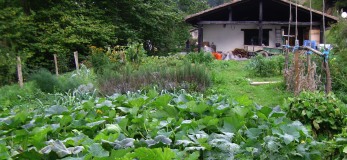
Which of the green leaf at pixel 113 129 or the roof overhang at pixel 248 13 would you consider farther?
the roof overhang at pixel 248 13

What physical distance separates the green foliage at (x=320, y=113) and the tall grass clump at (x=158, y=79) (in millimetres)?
3774

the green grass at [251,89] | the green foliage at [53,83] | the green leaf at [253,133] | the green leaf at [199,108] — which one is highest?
the green leaf at [199,108]

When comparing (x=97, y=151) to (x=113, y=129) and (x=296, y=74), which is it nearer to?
(x=113, y=129)

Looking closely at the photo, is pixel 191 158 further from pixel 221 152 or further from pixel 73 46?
pixel 73 46

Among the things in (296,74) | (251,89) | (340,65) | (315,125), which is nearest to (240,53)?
(251,89)

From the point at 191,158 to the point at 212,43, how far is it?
815 inches

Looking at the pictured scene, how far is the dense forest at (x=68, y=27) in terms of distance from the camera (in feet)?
59.7

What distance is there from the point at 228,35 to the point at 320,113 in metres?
17.6

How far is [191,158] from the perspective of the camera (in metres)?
1.84

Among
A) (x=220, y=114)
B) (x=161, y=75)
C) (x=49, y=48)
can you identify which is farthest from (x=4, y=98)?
(x=49, y=48)

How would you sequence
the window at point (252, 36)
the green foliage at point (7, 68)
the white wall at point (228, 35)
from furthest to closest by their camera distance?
1. the window at point (252, 36)
2. the white wall at point (228, 35)
3. the green foliage at point (7, 68)

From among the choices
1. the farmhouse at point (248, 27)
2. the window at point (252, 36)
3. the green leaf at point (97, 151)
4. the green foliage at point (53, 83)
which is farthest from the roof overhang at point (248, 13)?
the green leaf at point (97, 151)

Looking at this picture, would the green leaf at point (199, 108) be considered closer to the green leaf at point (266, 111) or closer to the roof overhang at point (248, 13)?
the green leaf at point (266, 111)

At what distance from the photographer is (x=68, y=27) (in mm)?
19109
